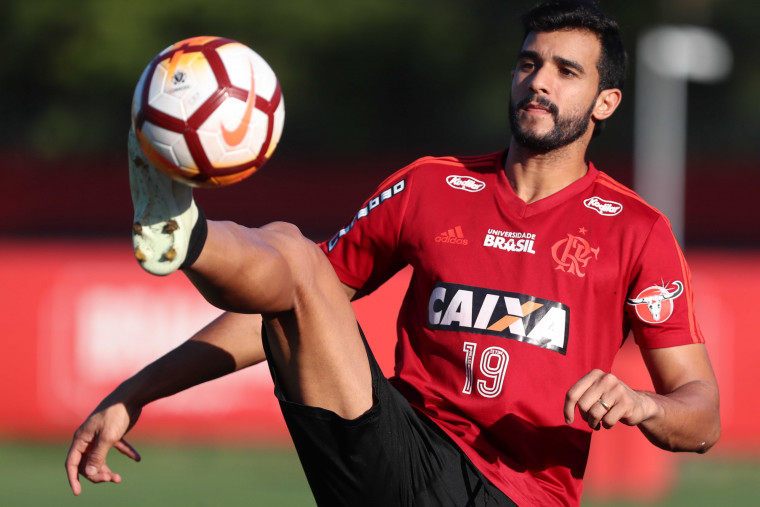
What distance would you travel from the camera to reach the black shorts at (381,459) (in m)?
3.47

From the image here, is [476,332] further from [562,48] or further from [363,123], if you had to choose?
[363,123]

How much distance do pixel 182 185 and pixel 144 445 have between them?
6.56 meters

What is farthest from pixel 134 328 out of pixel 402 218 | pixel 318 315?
pixel 318 315

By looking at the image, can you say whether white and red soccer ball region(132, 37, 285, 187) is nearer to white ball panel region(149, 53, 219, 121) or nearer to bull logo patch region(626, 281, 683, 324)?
white ball panel region(149, 53, 219, 121)

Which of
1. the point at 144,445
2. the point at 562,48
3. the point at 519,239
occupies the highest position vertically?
the point at 562,48

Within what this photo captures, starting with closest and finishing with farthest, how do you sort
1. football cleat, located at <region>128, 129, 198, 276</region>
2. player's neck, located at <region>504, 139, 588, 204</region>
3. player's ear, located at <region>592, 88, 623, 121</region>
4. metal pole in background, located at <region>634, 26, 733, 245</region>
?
football cleat, located at <region>128, 129, 198, 276</region> → player's neck, located at <region>504, 139, 588, 204</region> → player's ear, located at <region>592, 88, 623, 121</region> → metal pole in background, located at <region>634, 26, 733, 245</region>

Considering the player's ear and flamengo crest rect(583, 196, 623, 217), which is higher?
the player's ear

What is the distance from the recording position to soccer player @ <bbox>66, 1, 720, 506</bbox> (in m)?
3.41

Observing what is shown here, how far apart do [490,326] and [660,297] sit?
23.0 inches

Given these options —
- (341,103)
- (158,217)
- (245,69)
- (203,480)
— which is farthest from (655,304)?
(341,103)

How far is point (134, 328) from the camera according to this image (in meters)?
9.24

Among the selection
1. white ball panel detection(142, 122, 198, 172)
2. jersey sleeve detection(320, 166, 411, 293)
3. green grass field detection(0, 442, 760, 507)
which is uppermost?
white ball panel detection(142, 122, 198, 172)

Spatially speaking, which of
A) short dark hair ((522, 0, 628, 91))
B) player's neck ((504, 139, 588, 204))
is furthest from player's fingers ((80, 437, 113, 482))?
short dark hair ((522, 0, 628, 91))

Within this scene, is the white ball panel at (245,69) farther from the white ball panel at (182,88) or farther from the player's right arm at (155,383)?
the player's right arm at (155,383)
